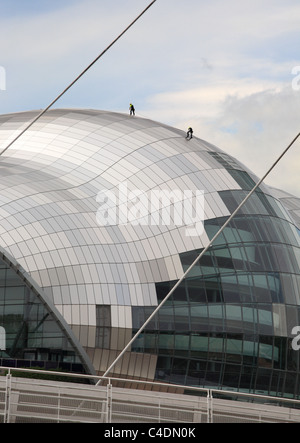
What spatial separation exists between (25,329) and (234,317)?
8857 millimetres

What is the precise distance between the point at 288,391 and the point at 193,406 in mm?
17171

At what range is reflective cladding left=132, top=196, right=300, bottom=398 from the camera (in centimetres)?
→ 3594

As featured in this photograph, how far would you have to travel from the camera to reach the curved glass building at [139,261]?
112ft

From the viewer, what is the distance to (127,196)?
1495 inches

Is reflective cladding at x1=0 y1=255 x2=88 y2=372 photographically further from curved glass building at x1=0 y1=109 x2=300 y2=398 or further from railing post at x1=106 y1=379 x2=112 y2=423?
railing post at x1=106 y1=379 x2=112 y2=423

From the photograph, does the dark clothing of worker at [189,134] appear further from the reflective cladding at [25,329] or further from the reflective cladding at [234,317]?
the reflective cladding at [25,329]

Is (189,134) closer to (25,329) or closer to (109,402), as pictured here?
(25,329)

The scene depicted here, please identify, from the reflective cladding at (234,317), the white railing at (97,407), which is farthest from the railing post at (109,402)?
the reflective cladding at (234,317)

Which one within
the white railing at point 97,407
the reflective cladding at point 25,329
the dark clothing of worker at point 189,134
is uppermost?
the dark clothing of worker at point 189,134

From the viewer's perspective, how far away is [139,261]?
1426 inches

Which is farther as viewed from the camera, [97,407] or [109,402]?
[97,407]

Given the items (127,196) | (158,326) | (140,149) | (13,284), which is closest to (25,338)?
(13,284)

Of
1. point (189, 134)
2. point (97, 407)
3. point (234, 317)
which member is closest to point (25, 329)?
point (234, 317)

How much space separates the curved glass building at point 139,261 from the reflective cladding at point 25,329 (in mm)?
37
